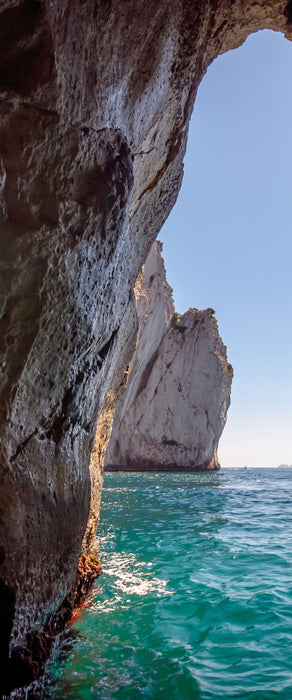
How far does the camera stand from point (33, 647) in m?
Result: 3.30

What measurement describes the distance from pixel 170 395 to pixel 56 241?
4666cm

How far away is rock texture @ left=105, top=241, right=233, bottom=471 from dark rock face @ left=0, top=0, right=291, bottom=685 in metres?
37.3

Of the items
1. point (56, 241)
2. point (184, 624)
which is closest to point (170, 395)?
point (184, 624)

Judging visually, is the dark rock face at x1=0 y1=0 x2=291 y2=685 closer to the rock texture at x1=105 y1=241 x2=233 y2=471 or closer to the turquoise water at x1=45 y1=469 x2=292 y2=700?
the turquoise water at x1=45 y1=469 x2=292 y2=700

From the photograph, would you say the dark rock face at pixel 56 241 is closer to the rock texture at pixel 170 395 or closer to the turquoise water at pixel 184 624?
the turquoise water at pixel 184 624

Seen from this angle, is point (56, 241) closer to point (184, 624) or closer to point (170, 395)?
point (184, 624)

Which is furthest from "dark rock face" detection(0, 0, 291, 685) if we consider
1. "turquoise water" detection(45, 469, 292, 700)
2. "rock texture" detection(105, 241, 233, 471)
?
"rock texture" detection(105, 241, 233, 471)

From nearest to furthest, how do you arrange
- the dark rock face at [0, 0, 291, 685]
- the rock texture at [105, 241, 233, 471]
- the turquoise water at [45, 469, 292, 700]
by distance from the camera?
1. the dark rock face at [0, 0, 291, 685]
2. the turquoise water at [45, 469, 292, 700]
3. the rock texture at [105, 241, 233, 471]

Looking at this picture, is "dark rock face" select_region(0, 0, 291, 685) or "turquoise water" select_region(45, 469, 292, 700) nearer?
"dark rock face" select_region(0, 0, 291, 685)

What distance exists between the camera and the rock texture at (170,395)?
146ft

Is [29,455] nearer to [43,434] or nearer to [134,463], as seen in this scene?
[43,434]

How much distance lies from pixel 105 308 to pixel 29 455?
1.87 m

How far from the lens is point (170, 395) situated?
49.2 meters

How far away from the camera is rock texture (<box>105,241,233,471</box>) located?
4453 cm
